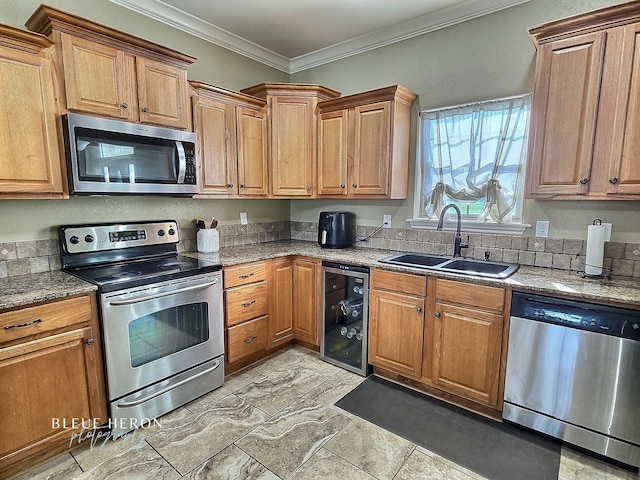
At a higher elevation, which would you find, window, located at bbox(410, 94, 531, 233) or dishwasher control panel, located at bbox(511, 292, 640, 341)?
window, located at bbox(410, 94, 531, 233)

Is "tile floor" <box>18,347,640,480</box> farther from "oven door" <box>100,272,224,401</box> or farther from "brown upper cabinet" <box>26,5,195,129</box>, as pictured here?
"brown upper cabinet" <box>26,5,195,129</box>

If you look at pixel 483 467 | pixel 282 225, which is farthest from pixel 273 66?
pixel 483 467

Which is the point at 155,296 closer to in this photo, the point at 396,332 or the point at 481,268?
the point at 396,332

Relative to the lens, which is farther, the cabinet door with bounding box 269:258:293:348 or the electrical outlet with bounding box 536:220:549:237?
the cabinet door with bounding box 269:258:293:348

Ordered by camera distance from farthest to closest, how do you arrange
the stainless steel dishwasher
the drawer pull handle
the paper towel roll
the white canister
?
the white canister, the paper towel roll, the stainless steel dishwasher, the drawer pull handle

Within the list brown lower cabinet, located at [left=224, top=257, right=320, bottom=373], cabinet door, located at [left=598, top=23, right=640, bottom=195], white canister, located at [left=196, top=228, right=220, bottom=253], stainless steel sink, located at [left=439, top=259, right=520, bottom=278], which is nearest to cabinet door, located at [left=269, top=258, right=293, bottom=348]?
brown lower cabinet, located at [left=224, top=257, right=320, bottom=373]

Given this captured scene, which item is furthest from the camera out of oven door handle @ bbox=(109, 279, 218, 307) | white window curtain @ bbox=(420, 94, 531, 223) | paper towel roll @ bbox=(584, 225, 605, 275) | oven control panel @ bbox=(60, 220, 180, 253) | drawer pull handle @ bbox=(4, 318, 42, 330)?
white window curtain @ bbox=(420, 94, 531, 223)

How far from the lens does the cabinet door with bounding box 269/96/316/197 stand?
3.13 meters

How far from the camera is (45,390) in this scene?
1.77 metres

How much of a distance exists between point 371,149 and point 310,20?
1191 millimetres

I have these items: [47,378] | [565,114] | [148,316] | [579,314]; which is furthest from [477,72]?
[47,378]

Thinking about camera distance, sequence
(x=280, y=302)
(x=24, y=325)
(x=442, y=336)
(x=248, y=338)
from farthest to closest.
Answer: (x=280, y=302), (x=248, y=338), (x=442, y=336), (x=24, y=325)

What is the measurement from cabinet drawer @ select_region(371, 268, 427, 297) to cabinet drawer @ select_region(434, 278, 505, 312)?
11 centimetres

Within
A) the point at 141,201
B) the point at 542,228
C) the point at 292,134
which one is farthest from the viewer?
the point at 292,134
